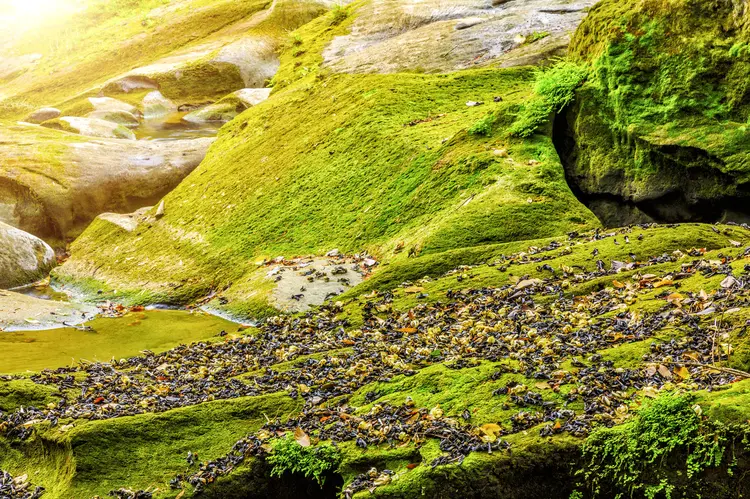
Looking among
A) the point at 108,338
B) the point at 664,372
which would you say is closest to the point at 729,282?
the point at 664,372

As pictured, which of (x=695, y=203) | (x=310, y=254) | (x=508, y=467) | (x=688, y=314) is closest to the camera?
(x=508, y=467)

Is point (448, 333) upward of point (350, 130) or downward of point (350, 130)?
downward

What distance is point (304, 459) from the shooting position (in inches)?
193

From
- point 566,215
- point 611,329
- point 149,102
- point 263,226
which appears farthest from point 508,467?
point 149,102

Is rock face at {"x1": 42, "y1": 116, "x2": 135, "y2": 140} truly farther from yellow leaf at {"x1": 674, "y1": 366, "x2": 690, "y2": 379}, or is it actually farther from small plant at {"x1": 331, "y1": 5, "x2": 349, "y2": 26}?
yellow leaf at {"x1": 674, "y1": 366, "x2": 690, "y2": 379}

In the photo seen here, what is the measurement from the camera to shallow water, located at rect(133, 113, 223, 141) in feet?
70.0

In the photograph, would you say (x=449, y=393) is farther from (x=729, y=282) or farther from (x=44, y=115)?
(x=44, y=115)

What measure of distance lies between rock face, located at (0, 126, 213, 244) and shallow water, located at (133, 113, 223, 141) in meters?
3.99

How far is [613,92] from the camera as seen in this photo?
1018 cm

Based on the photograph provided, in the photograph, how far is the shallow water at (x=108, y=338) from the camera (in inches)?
355

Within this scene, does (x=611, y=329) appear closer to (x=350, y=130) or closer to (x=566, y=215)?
(x=566, y=215)

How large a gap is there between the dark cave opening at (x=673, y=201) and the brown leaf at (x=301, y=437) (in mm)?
6410

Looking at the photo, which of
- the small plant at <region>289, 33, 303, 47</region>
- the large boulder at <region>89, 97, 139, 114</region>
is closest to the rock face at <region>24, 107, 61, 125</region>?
the large boulder at <region>89, 97, 139, 114</region>

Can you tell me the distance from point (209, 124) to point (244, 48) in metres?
4.10
